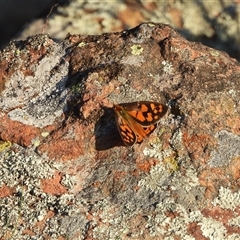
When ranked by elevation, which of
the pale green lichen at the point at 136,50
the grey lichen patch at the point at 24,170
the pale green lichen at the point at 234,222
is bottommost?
the pale green lichen at the point at 234,222

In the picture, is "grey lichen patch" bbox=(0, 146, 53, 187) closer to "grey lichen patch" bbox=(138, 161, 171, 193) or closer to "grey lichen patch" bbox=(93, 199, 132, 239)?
"grey lichen patch" bbox=(93, 199, 132, 239)

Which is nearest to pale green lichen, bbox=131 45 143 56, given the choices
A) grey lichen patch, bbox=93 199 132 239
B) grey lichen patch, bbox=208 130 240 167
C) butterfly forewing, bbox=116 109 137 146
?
butterfly forewing, bbox=116 109 137 146

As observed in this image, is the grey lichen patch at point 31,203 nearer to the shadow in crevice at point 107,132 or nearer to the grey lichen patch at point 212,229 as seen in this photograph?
the shadow in crevice at point 107,132

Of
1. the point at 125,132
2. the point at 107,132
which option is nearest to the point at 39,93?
the point at 107,132

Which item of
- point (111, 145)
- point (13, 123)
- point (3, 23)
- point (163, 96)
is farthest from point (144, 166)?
point (3, 23)

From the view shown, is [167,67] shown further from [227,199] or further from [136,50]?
[227,199]

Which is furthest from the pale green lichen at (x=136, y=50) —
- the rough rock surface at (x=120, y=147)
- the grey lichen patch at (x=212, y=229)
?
the grey lichen patch at (x=212, y=229)
